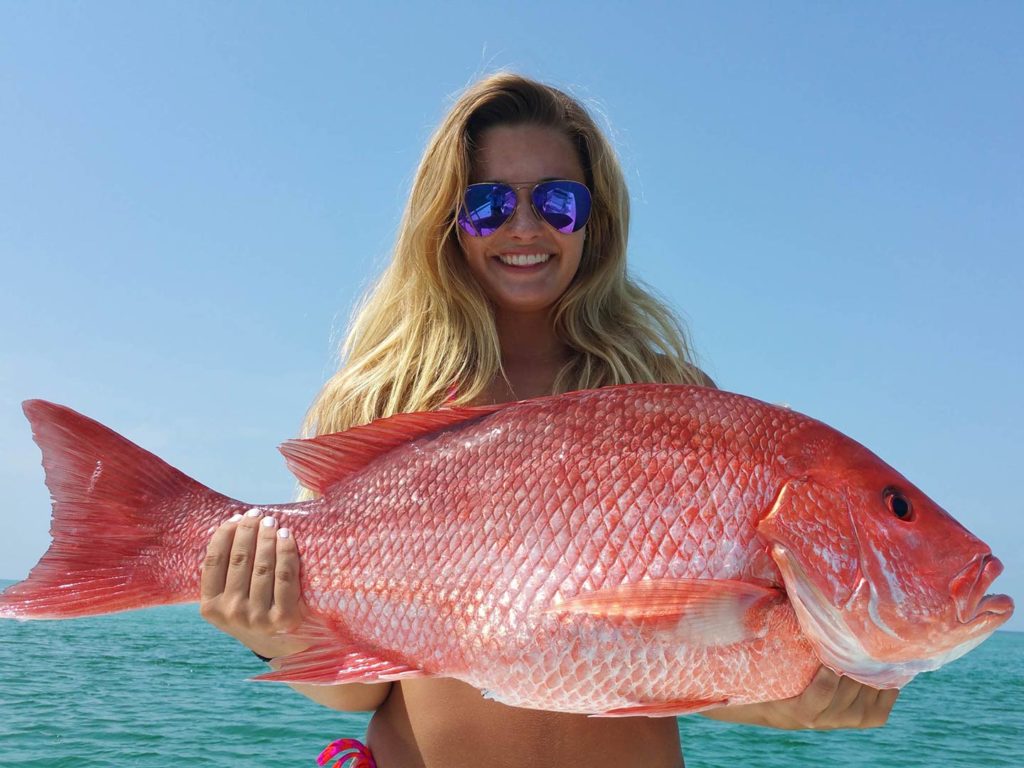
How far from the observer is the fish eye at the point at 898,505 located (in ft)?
6.92

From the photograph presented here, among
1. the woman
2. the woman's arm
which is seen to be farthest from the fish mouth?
the woman's arm

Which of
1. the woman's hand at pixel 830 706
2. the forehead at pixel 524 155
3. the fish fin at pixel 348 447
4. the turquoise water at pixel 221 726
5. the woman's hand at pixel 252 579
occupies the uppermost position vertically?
the forehead at pixel 524 155

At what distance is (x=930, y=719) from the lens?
1848 centimetres

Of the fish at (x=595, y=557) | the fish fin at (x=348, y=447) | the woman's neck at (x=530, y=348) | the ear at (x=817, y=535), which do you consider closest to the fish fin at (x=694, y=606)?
the fish at (x=595, y=557)

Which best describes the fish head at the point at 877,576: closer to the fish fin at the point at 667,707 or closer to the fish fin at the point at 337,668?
the fish fin at the point at 667,707

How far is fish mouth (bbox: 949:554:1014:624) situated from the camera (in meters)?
1.98

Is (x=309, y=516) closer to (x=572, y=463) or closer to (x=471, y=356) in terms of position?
(x=572, y=463)

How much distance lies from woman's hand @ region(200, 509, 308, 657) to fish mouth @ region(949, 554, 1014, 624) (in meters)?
1.64

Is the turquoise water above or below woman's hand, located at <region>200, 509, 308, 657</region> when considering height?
below

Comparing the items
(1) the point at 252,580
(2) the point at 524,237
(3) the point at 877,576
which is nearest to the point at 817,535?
(3) the point at 877,576

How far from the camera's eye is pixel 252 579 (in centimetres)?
235

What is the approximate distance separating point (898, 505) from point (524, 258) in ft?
5.60

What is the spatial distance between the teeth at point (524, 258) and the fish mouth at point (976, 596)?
187 cm

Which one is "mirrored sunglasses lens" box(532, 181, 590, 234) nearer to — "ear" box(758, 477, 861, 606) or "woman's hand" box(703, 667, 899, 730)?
"ear" box(758, 477, 861, 606)
